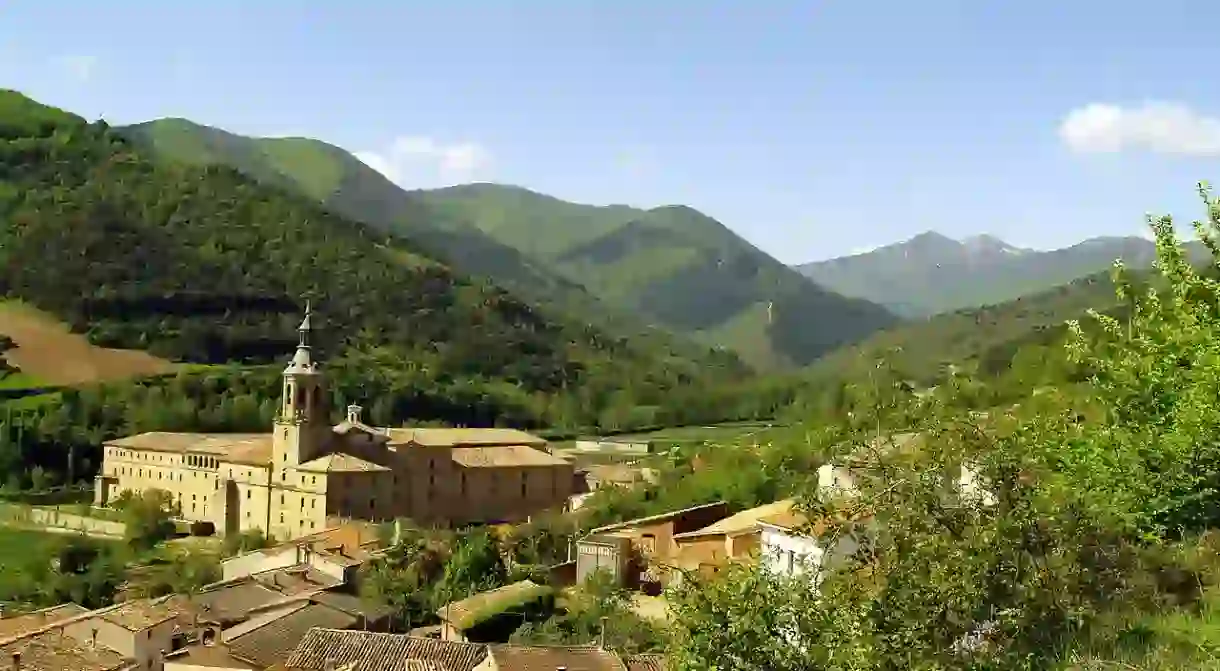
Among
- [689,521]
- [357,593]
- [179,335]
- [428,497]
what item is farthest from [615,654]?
[179,335]

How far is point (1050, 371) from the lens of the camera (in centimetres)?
4181

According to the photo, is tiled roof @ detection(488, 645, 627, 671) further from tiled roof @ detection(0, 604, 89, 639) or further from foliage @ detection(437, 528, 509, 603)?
tiled roof @ detection(0, 604, 89, 639)

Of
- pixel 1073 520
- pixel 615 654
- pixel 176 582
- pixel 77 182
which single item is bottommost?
pixel 176 582

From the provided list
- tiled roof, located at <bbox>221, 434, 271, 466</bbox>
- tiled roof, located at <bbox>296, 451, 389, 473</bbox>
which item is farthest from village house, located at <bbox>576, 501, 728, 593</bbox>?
tiled roof, located at <bbox>221, 434, 271, 466</bbox>

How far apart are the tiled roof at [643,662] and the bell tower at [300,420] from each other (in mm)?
35913

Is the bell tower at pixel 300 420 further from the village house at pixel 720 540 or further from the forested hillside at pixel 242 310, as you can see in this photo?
the village house at pixel 720 540

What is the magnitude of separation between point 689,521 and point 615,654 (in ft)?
36.8

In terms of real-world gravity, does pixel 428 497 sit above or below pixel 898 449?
below

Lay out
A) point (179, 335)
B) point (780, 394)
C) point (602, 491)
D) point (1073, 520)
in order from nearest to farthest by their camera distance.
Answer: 1. point (1073, 520)
2. point (602, 491)
3. point (179, 335)
4. point (780, 394)

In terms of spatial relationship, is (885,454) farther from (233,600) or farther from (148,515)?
(148,515)

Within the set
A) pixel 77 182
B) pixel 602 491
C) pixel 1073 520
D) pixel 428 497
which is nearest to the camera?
pixel 1073 520

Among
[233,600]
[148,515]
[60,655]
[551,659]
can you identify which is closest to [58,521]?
[148,515]

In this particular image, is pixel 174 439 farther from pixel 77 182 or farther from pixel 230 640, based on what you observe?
pixel 77 182

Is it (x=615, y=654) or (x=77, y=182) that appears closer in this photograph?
(x=615, y=654)
